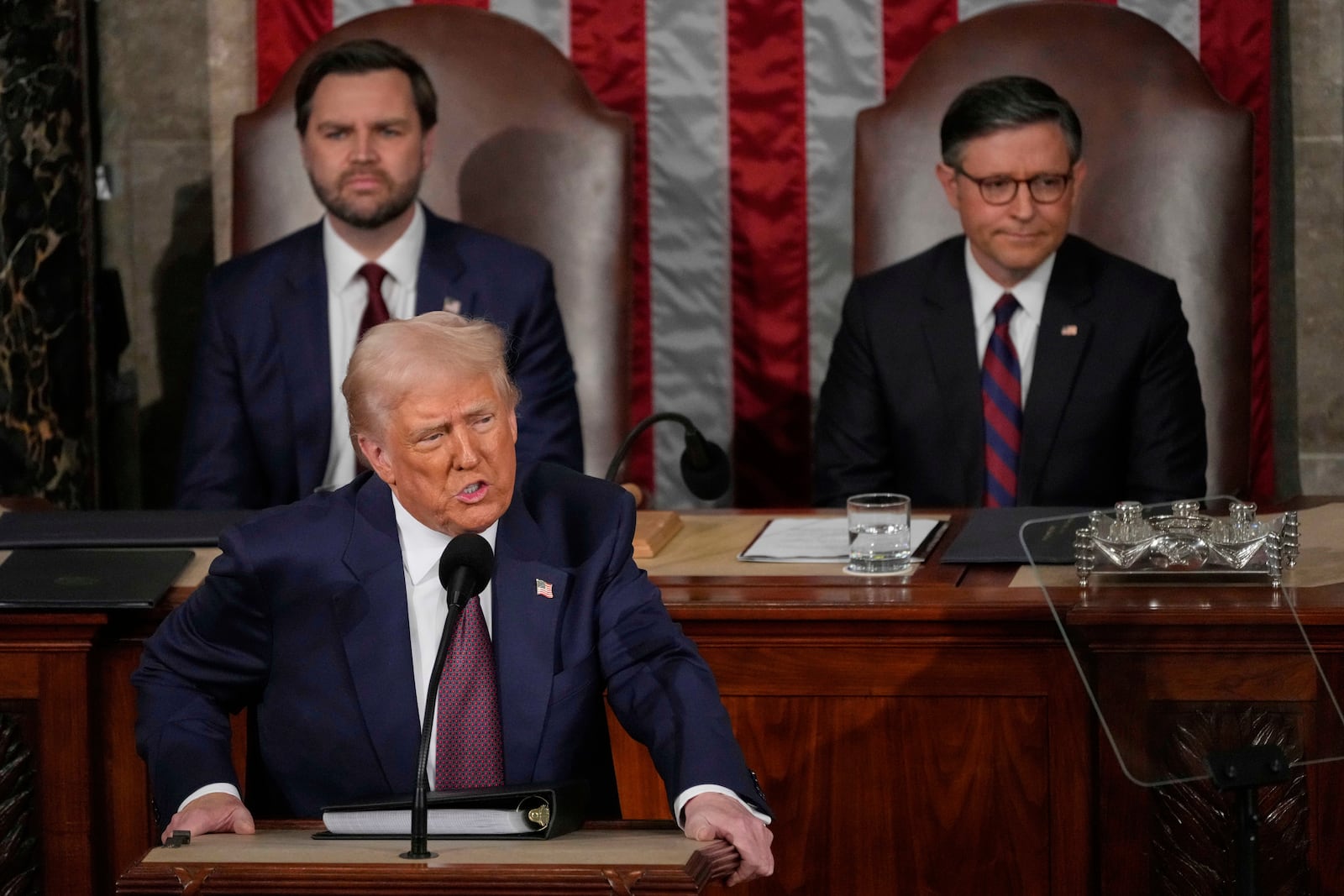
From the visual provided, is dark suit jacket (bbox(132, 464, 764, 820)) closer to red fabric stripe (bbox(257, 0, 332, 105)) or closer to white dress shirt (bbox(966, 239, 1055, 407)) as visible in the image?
white dress shirt (bbox(966, 239, 1055, 407))

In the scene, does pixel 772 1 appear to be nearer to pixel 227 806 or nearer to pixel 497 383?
pixel 497 383

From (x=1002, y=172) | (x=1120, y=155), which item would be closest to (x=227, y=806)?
Result: (x=1002, y=172)

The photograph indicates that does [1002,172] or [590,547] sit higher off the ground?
[1002,172]

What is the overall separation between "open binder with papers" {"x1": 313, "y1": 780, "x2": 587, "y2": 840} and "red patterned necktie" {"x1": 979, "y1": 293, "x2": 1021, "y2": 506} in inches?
79.2

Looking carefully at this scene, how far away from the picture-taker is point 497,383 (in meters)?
2.28

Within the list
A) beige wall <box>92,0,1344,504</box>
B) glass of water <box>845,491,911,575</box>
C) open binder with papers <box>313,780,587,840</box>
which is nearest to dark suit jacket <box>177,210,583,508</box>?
beige wall <box>92,0,1344,504</box>

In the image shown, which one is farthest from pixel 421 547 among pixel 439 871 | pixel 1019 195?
pixel 1019 195

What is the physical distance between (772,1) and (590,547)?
2.54m

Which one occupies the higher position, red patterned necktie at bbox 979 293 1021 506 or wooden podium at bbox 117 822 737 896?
red patterned necktie at bbox 979 293 1021 506

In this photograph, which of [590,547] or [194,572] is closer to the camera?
[590,547]

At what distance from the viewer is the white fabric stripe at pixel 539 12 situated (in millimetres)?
4668

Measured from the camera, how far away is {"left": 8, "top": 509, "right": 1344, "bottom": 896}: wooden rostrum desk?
102 inches

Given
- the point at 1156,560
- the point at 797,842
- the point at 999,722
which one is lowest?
the point at 797,842

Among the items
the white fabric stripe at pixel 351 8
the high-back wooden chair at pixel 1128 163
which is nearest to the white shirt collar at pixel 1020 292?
the high-back wooden chair at pixel 1128 163
